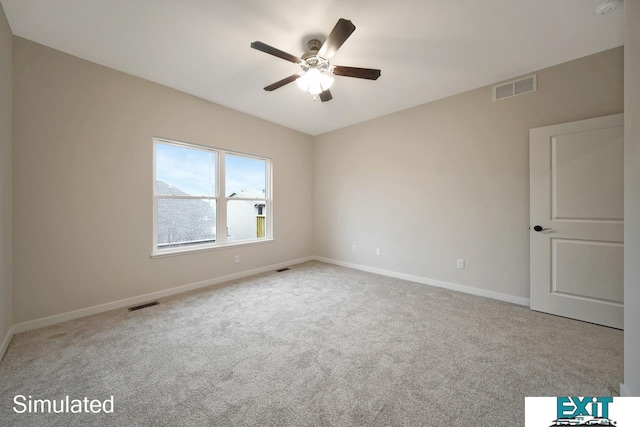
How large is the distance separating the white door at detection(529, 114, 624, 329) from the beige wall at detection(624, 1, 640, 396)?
1.22 metres

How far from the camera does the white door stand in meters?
2.28

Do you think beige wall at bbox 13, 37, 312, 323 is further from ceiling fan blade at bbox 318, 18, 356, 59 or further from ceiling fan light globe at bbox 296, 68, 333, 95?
ceiling fan blade at bbox 318, 18, 356, 59

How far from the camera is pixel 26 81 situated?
222 cm

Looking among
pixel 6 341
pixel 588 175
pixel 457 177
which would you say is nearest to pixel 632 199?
pixel 588 175

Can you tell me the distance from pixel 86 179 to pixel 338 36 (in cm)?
292

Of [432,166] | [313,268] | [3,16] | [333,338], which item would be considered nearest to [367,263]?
[313,268]

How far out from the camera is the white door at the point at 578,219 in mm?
2275

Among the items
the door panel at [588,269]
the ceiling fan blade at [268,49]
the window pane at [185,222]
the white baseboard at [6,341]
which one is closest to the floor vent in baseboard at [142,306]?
the window pane at [185,222]

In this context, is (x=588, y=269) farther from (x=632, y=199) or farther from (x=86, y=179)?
(x=86, y=179)

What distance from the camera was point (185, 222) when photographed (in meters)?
3.42

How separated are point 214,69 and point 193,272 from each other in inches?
104

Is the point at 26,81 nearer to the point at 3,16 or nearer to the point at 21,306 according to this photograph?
the point at 3,16

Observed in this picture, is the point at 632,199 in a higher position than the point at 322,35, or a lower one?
lower

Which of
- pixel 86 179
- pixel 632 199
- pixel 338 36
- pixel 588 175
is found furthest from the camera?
pixel 86 179
